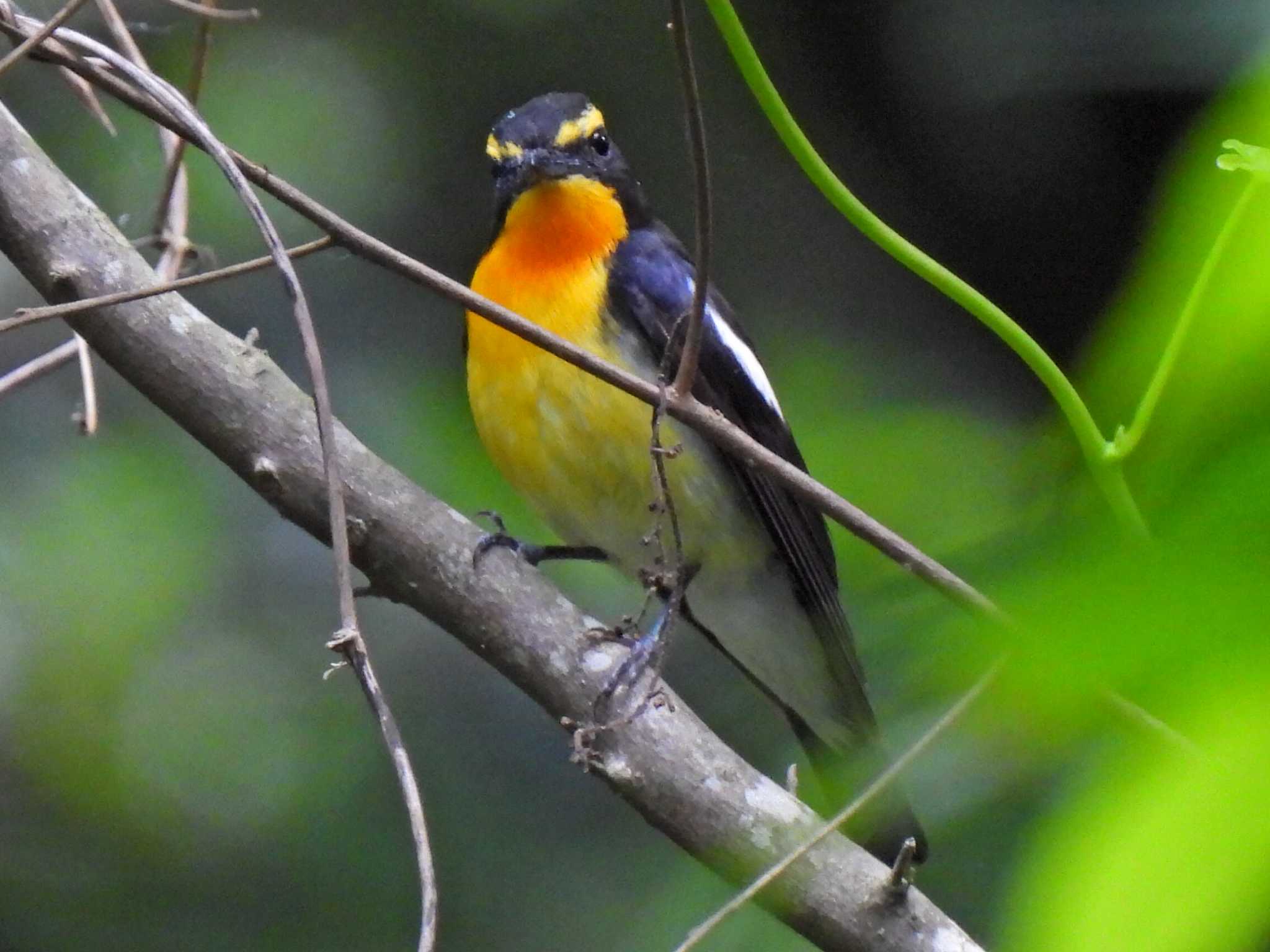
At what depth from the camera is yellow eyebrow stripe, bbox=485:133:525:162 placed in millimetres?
2133

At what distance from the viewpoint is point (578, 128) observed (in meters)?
2.18

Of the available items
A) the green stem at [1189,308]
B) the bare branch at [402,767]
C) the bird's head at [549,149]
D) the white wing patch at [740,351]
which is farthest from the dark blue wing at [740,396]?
the green stem at [1189,308]

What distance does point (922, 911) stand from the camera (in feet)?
4.62

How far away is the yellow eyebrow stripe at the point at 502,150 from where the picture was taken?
2.13m

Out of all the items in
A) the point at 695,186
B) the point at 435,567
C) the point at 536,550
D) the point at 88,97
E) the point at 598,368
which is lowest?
the point at 536,550

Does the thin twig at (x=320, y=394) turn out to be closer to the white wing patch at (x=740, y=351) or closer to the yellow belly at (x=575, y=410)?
the yellow belly at (x=575, y=410)

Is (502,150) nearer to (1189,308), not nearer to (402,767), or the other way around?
(402,767)

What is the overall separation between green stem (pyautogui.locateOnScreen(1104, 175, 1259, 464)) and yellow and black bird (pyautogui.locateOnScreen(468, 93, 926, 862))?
1.45 metres

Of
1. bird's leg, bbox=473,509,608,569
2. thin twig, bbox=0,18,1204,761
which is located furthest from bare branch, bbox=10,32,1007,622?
bird's leg, bbox=473,509,608,569

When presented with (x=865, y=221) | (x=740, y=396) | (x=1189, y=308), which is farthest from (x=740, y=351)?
(x=1189, y=308)

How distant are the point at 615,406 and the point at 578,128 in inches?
18.9

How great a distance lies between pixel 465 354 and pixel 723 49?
1225mm

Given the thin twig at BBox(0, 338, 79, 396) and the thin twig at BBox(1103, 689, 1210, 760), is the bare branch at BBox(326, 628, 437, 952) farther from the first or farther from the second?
the thin twig at BBox(0, 338, 79, 396)

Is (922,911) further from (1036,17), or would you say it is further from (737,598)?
(1036,17)
